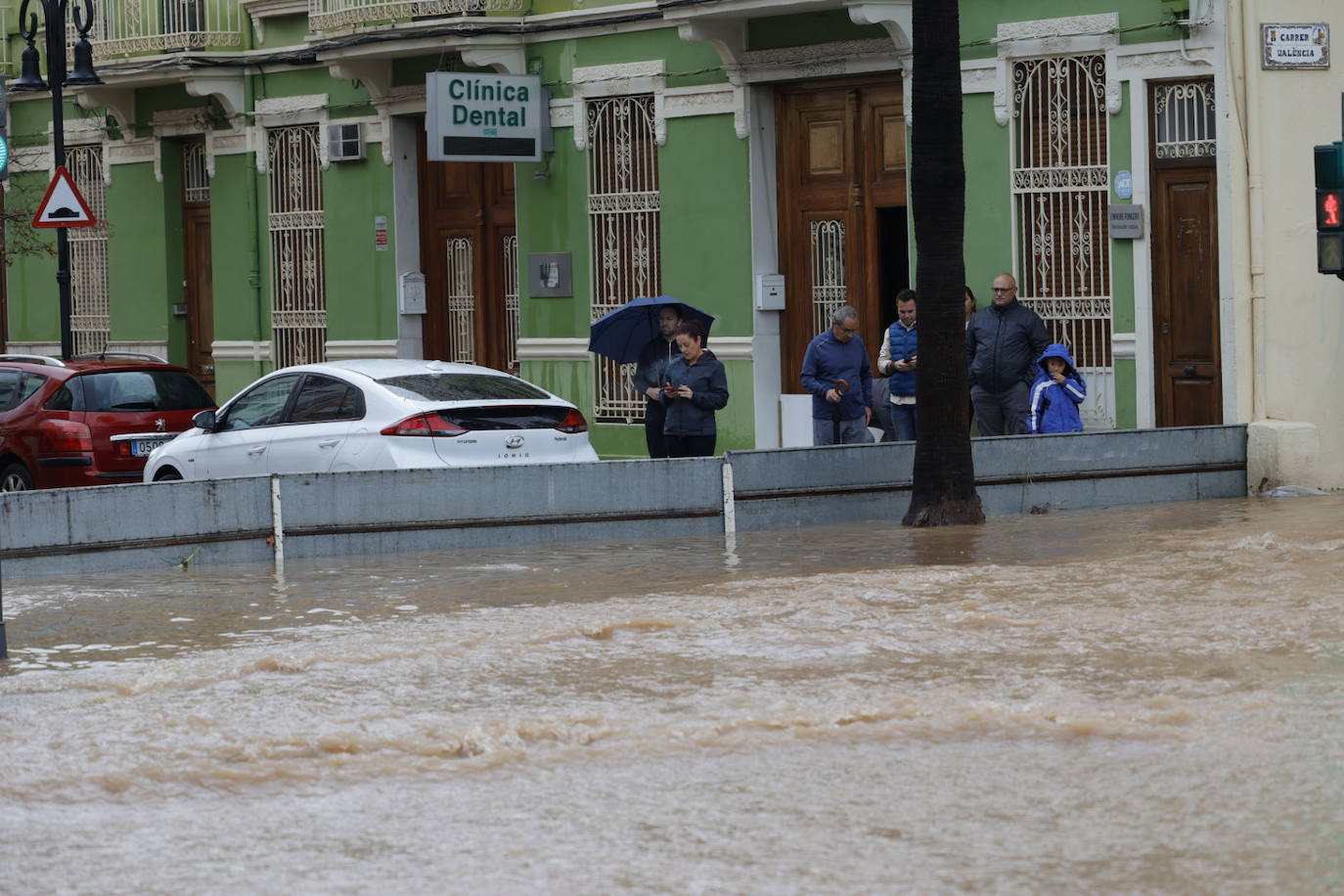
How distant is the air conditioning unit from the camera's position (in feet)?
88.6

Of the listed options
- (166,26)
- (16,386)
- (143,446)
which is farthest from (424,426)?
(166,26)

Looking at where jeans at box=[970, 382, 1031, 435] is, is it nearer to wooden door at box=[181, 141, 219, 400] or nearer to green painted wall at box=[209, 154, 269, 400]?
green painted wall at box=[209, 154, 269, 400]

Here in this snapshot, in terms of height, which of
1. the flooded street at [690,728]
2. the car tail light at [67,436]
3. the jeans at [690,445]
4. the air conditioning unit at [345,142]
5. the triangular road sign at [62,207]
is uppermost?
the air conditioning unit at [345,142]

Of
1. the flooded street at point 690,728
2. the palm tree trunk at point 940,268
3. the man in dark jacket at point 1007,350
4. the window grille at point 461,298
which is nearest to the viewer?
the flooded street at point 690,728

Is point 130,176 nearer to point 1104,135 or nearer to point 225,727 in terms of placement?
point 1104,135

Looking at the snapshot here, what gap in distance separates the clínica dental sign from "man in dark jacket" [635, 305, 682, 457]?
527 centimetres

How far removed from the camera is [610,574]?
46.3 feet

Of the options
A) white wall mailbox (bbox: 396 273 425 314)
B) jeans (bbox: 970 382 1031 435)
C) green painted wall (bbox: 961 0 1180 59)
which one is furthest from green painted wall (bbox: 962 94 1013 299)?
white wall mailbox (bbox: 396 273 425 314)

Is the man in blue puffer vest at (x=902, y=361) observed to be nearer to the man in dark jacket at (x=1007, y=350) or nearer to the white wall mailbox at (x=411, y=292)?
the man in dark jacket at (x=1007, y=350)

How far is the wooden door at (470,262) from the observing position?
2619 centimetres

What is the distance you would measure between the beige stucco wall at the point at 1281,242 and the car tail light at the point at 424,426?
23.0 ft

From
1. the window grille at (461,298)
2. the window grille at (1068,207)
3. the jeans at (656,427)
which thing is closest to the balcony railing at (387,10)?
the window grille at (461,298)

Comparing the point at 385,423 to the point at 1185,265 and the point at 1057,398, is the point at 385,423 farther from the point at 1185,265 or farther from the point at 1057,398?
the point at 1185,265

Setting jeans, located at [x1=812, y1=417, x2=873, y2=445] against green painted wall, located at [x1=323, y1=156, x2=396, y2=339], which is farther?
green painted wall, located at [x1=323, y1=156, x2=396, y2=339]
